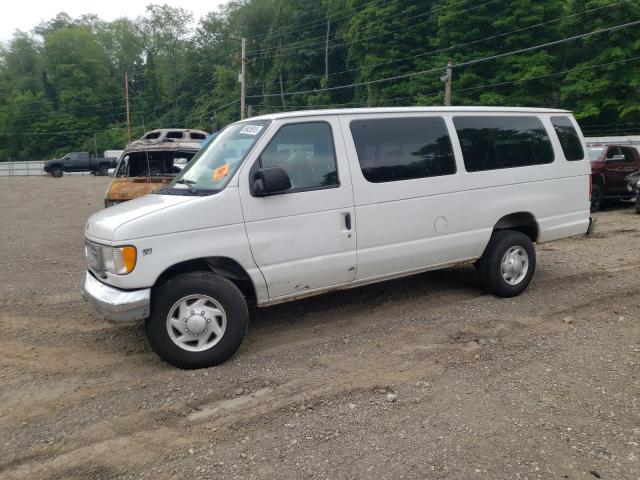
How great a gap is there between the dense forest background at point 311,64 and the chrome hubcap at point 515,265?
17.0 m

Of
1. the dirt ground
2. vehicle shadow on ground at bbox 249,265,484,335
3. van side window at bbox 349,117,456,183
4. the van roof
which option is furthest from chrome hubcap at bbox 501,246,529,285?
the van roof

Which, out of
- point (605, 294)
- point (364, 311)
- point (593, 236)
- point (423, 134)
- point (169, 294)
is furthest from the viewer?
point (593, 236)

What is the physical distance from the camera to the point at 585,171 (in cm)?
605

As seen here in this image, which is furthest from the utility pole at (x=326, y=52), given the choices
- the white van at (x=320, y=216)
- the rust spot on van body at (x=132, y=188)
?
the white van at (x=320, y=216)

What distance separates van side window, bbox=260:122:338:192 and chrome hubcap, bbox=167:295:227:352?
1.23 m

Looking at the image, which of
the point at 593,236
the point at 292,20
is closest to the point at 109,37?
the point at 292,20

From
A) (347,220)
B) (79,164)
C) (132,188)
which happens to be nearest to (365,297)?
(347,220)

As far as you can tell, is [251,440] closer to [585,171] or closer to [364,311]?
[364,311]

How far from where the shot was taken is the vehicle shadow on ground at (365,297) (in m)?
5.27

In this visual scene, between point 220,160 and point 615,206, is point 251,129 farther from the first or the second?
point 615,206

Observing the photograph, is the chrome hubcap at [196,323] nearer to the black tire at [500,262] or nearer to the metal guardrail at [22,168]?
the black tire at [500,262]

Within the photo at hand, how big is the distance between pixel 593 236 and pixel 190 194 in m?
8.37

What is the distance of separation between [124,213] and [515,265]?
4.28 meters

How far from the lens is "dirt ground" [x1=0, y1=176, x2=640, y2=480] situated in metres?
2.92
